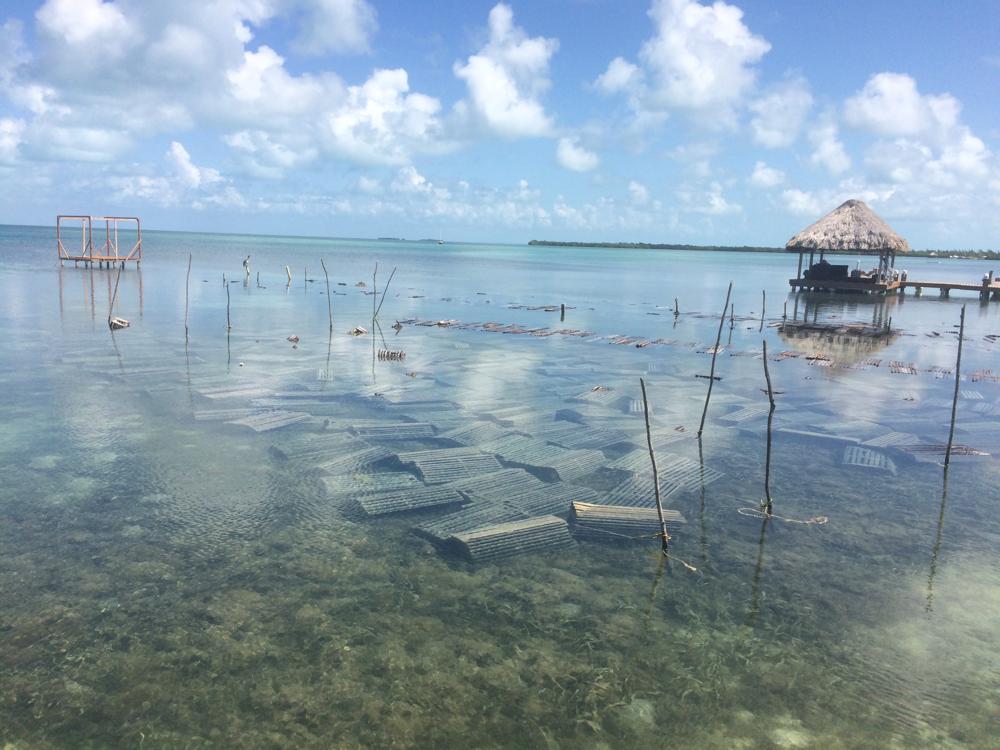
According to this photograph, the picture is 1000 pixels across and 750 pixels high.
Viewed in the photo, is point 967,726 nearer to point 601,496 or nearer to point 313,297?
point 601,496

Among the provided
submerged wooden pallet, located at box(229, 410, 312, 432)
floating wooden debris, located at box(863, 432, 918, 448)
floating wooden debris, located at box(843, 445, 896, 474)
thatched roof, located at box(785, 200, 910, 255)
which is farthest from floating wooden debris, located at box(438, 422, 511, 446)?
thatched roof, located at box(785, 200, 910, 255)

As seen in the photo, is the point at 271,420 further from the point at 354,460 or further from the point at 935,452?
the point at 935,452

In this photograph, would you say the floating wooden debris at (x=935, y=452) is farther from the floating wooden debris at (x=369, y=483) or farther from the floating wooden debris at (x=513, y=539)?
the floating wooden debris at (x=369, y=483)

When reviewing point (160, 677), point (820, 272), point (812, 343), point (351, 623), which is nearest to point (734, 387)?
point (812, 343)

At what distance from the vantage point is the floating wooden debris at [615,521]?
7.84 metres

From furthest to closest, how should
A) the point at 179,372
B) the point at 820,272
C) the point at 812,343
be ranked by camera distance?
the point at 820,272, the point at 812,343, the point at 179,372

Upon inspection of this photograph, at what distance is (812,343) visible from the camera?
23.4 m

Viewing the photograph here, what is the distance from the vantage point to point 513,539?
24.7 ft

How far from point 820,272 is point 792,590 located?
39106 mm

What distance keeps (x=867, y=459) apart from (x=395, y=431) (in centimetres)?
737

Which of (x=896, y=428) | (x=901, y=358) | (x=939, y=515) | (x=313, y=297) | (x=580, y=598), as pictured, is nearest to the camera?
(x=580, y=598)

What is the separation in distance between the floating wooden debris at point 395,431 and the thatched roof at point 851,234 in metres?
32.8

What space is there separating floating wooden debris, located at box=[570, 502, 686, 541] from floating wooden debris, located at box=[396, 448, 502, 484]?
1.73 meters

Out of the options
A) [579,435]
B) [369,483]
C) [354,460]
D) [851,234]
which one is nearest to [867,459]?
[579,435]
